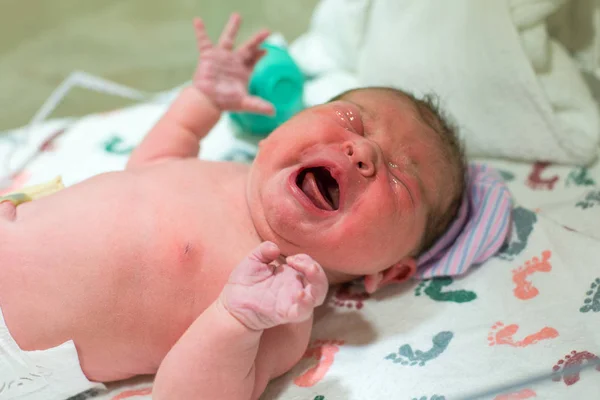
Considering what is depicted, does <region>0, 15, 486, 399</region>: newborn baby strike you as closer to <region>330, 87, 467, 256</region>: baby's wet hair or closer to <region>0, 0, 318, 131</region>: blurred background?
<region>330, 87, 467, 256</region>: baby's wet hair

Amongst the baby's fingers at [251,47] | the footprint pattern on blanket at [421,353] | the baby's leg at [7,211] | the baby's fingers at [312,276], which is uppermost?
the baby's fingers at [251,47]

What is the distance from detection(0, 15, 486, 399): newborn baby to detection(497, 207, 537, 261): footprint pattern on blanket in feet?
0.57

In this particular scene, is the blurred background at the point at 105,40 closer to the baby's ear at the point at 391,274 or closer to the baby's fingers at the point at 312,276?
the baby's ear at the point at 391,274

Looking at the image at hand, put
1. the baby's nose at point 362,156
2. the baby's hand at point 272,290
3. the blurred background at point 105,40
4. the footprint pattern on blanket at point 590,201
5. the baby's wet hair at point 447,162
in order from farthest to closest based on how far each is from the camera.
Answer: the blurred background at point 105,40 → the footprint pattern on blanket at point 590,201 → the baby's wet hair at point 447,162 → the baby's nose at point 362,156 → the baby's hand at point 272,290

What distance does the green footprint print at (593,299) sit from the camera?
0.90m

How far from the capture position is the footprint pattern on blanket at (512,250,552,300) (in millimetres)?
958

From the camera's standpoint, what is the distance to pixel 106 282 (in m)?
0.84

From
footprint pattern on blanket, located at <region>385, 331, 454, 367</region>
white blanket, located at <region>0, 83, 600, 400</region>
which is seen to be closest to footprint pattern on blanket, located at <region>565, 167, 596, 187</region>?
white blanket, located at <region>0, 83, 600, 400</region>

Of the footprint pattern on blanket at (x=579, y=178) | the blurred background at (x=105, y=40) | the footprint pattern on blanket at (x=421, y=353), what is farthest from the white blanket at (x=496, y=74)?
the blurred background at (x=105, y=40)

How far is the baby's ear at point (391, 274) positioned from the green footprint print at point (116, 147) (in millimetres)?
716

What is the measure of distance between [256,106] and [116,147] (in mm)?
419

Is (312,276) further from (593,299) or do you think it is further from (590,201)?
(590,201)

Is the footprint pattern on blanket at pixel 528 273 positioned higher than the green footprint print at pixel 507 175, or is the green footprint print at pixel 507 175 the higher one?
the green footprint print at pixel 507 175

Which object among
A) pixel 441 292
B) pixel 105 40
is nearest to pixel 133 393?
pixel 441 292
